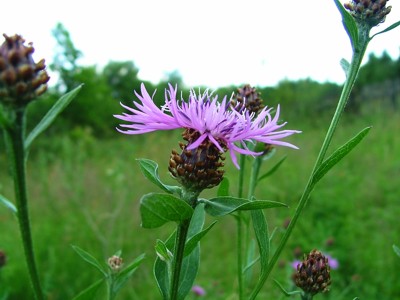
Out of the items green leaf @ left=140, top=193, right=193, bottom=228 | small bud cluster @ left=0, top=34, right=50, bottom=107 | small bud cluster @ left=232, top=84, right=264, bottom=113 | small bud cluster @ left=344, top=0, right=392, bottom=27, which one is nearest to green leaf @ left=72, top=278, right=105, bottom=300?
green leaf @ left=140, top=193, right=193, bottom=228

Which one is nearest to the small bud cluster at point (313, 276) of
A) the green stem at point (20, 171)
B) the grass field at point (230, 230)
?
the green stem at point (20, 171)

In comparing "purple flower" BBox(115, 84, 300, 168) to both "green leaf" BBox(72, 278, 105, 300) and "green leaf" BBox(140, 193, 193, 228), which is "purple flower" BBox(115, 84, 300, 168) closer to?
"green leaf" BBox(140, 193, 193, 228)

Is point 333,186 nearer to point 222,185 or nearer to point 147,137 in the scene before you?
point 222,185

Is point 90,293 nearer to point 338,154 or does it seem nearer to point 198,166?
point 198,166

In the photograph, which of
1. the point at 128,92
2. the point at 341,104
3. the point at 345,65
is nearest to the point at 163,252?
the point at 341,104

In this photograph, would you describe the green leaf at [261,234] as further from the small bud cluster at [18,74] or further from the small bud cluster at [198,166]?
the small bud cluster at [18,74]

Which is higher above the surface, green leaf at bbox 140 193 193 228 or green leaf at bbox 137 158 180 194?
green leaf at bbox 137 158 180 194

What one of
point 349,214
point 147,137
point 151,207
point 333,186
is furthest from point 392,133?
point 151,207
